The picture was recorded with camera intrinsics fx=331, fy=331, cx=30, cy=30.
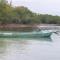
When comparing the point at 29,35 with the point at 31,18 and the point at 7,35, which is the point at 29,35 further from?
the point at 31,18

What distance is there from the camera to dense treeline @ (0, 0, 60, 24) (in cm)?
3844

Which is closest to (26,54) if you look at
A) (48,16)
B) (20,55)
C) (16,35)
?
(20,55)

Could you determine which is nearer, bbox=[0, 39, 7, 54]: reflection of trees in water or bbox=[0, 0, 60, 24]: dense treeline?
bbox=[0, 39, 7, 54]: reflection of trees in water

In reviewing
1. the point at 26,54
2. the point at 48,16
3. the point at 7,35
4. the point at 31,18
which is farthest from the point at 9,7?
the point at 26,54

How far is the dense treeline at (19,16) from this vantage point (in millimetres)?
38438

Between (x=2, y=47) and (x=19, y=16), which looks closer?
(x=2, y=47)

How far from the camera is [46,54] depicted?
1419 centimetres

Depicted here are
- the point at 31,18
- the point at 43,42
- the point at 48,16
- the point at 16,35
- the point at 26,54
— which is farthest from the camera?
the point at 48,16

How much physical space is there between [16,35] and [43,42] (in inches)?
87.3

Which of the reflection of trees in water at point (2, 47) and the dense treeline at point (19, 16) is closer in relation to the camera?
the reflection of trees in water at point (2, 47)

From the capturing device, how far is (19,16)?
4144 cm

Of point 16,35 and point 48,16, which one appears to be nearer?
point 16,35

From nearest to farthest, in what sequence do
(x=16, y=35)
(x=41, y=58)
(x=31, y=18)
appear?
(x=41, y=58) < (x=16, y=35) < (x=31, y=18)

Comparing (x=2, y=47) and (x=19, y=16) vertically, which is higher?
(x=19, y=16)
